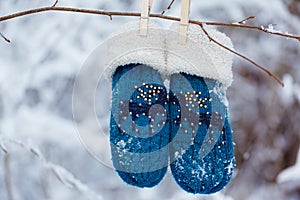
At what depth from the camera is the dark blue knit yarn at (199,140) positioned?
107 centimetres

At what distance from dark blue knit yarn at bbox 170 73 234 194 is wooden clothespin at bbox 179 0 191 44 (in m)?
0.08

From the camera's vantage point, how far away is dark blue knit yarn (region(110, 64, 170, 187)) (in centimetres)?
104

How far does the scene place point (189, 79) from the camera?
1089 mm

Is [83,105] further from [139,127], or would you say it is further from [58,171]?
[139,127]

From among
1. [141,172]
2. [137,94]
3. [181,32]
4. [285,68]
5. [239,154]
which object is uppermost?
[285,68]

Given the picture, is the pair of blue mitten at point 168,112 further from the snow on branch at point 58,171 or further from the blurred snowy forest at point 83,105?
the blurred snowy forest at point 83,105

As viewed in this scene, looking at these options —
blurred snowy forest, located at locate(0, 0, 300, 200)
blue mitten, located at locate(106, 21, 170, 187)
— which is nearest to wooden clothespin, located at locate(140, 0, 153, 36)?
blue mitten, located at locate(106, 21, 170, 187)

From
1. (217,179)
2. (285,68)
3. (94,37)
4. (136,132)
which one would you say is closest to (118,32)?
(136,132)

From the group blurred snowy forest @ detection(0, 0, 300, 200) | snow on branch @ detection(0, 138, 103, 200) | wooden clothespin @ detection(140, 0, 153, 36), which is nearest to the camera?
wooden clothespin @ detection(140, 0, 153, 36)

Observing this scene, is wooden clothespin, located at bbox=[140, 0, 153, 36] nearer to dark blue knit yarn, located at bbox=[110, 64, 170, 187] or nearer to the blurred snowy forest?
dark blue knit yarn, located at bbox=[110, 64, 170, 187]

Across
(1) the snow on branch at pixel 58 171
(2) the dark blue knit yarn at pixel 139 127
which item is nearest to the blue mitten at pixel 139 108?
(2) the dark blue knit yarn at pixel 139 127

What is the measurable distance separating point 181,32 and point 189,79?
0.32ft

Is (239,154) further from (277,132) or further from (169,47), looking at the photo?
(169,47)

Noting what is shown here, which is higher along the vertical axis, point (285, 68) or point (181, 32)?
point (285, 68)
